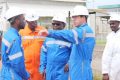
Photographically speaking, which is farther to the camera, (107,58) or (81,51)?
(107,58)

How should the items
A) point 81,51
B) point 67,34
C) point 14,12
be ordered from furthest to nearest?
point 81,51 < point 14,12 < point 67,34

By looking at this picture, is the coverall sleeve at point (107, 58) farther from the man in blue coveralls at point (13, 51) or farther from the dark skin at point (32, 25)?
the man in blue coveralls at point (13, 51)

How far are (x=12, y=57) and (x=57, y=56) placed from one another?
4.41 feet

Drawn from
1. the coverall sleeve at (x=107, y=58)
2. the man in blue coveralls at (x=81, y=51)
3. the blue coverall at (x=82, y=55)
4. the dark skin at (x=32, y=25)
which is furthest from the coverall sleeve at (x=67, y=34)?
the dark skin at (x=32, y=25)

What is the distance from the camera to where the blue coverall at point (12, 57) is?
235 inches

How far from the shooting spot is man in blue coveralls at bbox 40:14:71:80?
7133mm

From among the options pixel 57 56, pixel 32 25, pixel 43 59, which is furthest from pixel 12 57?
pixel 32 25

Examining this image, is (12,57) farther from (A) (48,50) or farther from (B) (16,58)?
(A) (48,50)

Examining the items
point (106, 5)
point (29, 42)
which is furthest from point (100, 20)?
point (29, 42)

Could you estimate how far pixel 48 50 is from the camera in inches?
290

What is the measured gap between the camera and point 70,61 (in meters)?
6.71

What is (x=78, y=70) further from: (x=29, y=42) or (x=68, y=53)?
(x=29, y=42)

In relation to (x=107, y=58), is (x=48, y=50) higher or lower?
higher

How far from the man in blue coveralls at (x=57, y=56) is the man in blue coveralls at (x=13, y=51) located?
101 centimetres
